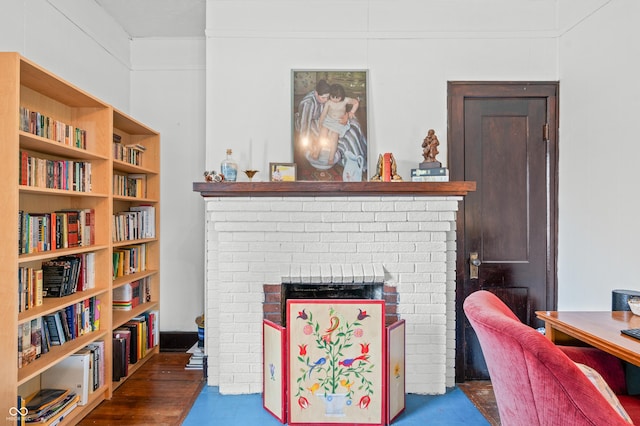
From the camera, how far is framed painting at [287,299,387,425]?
206 cm

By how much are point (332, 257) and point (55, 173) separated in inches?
66.0

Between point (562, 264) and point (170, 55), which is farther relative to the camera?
point (170, 55)

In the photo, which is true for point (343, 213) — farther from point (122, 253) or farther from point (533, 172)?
point (122, 253)

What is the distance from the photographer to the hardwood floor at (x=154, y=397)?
2117 millimetres

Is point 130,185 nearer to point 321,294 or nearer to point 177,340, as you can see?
point 177,340

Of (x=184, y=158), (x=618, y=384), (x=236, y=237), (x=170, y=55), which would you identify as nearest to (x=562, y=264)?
(x=618, y=384)

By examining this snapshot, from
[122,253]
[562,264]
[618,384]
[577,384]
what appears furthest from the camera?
[122,253]

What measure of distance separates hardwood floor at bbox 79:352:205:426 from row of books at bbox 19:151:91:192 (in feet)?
4.41

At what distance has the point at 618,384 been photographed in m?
1.53

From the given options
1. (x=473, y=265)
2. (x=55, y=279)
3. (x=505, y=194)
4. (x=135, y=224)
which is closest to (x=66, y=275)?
(x=55, y=279)

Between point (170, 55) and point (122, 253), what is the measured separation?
1705 millimetres

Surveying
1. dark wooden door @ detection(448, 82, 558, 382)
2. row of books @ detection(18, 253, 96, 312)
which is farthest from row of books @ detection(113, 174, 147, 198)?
dark wooden door @ detection(448, 82, 558, 382)

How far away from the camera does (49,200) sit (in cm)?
223

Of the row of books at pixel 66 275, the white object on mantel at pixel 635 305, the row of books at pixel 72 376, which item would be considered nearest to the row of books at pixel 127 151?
the row of books at pixel 66 275
